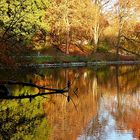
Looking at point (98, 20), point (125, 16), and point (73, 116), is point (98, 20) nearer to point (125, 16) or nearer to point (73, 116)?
point (125, 16)

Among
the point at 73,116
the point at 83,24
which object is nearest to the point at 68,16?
the point at 83,24

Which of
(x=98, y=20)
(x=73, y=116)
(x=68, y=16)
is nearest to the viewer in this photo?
(x=73, y=116)

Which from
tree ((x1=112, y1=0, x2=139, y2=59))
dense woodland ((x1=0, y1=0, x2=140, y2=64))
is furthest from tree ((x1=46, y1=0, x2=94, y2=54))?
tree ((x1=112, y1=0, x2=139, y2=59))

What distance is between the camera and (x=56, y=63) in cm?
4169

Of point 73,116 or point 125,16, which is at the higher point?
point 125,16

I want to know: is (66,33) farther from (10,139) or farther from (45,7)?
(10,139)

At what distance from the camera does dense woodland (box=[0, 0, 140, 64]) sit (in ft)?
144

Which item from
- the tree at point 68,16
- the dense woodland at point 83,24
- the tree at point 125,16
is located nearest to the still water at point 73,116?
the dense woodland at point 83,24

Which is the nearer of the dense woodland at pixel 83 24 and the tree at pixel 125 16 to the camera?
the dense woodland at pixel 83 24

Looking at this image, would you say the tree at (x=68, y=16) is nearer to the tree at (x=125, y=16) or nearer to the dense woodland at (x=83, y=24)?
the dense woodland at (x=83, y=24)

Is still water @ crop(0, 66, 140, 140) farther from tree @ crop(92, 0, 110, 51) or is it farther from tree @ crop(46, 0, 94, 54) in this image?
tree @ crop(92, 0, 110, 51)

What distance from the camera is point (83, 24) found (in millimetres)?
46594

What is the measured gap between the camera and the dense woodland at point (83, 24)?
43812 mm

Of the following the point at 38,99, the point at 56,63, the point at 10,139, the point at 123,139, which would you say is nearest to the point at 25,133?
the point at 10,139
